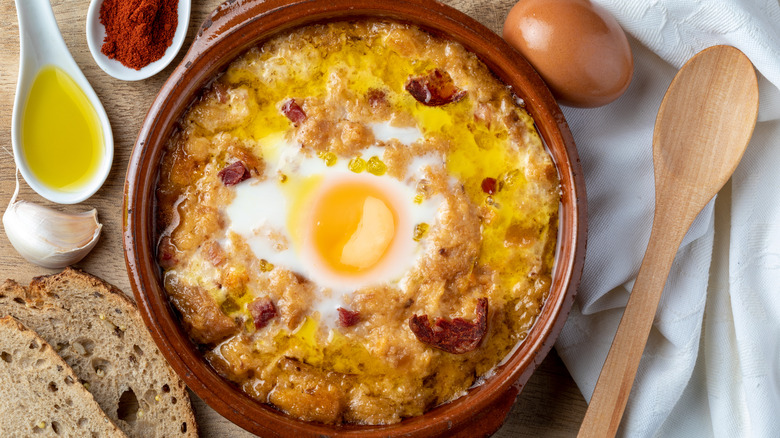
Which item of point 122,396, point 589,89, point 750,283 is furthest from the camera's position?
point 122,396

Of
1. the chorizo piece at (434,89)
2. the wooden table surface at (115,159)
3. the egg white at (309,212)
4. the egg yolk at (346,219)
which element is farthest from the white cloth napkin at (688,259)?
the egg yolk at (346,219)

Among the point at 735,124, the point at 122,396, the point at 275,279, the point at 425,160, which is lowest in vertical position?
the point at 122,396

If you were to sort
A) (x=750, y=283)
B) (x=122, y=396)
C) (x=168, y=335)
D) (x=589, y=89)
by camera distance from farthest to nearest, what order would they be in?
(x=122, y=396) → (x=750, y=283) → (x=589, y=89) → (x=168, y=335)

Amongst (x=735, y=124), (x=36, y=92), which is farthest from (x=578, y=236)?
(x=36, y=92)

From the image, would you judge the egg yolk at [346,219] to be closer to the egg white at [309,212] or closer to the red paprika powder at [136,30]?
the egg white at [309,212]

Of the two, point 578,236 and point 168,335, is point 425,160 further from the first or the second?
point 168,335

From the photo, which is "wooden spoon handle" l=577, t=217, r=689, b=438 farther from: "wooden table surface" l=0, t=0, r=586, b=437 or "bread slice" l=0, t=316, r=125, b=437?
"bread slice" l=0, t=316, r=125, b=437

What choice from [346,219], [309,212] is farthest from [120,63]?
[346,219]
